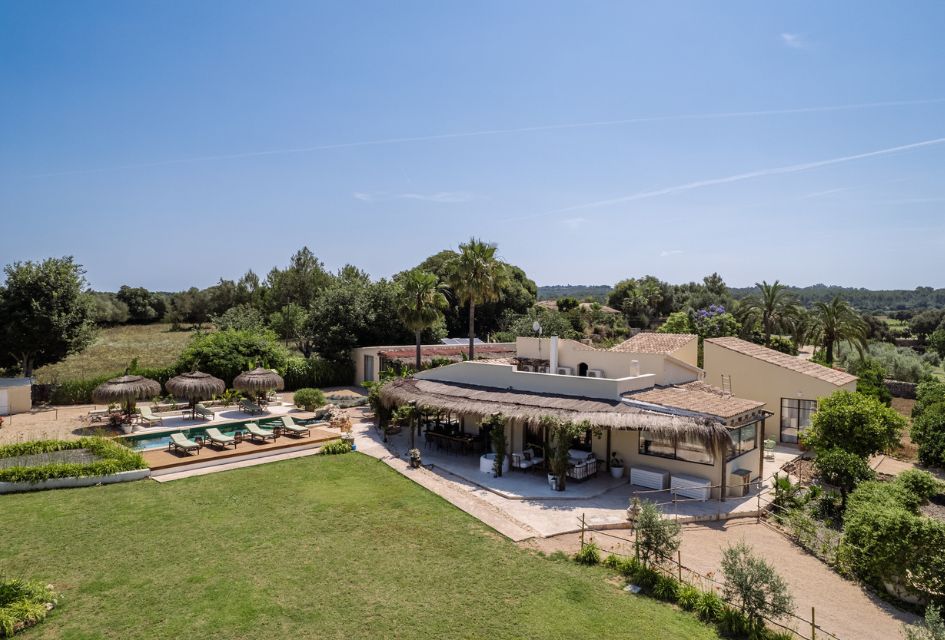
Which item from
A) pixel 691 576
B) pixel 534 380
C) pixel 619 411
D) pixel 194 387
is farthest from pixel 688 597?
pixel 194 387

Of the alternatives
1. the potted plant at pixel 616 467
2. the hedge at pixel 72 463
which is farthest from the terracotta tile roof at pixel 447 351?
the potted plant at pixel 616 467

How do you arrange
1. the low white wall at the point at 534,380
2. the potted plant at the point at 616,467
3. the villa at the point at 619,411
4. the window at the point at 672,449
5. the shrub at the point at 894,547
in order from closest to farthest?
the shrub at the point at 894,547 < the villa at the point at 619,411 < the window at the point at 672,449 < the potted plant at the point at 616,467 < the low white wall at the point at 534,380

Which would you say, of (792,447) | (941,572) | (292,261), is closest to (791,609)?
(941,572)

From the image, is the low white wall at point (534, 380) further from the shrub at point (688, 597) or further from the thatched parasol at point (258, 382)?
the shrub at point (688, 597)

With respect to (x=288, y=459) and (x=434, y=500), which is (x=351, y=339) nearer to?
(x=288, y=459)

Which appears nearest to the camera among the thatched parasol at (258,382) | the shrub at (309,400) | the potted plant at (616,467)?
the potted plant at (616,467)

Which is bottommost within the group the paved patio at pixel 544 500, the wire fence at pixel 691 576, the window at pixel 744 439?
the paved patio at pixel 544 500

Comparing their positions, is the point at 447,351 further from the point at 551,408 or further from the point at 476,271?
the point at 551,408
